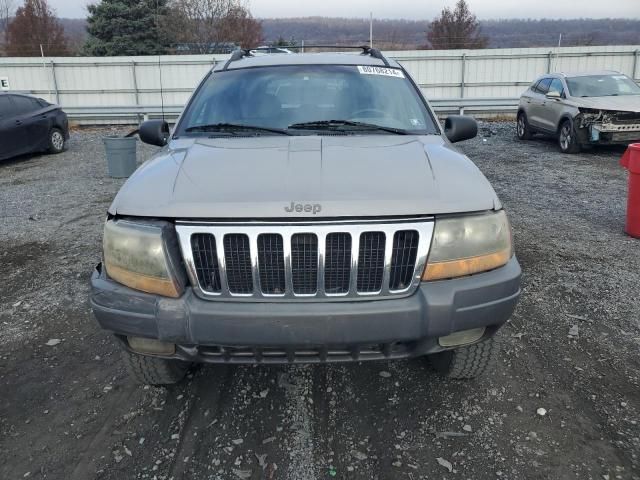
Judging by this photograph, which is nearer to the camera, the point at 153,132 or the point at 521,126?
the point at 153,132

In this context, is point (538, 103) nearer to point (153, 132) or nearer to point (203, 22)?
point (153, 132)

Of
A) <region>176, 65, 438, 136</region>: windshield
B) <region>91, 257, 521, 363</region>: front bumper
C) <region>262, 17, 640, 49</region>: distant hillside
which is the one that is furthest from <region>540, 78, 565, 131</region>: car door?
<region>262, 17, 640, 49</region>: distant hillside

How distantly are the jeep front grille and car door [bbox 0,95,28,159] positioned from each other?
10.8 m

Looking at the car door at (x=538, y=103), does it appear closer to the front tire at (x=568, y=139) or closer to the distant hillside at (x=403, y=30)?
the front tire at (x=568, y=139)

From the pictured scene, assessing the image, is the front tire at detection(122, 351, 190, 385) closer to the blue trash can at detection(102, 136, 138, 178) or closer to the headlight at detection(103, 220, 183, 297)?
the headlight at detection(103, 220, 183, 297)

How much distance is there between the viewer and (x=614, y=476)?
2.46 meters

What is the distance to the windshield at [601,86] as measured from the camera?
1123cm

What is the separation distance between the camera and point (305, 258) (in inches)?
95.3

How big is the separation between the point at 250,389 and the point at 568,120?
10.3 meters

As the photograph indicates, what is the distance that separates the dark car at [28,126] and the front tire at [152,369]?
33.6ft

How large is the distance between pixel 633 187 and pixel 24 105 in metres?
11.7

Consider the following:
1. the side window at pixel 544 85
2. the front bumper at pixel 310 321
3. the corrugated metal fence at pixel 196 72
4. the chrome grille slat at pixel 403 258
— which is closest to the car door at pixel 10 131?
the corrugated metal fence at pixel 196 72

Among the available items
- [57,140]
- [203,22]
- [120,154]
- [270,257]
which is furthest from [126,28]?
[270,257]

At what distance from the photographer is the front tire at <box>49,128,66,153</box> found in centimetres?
1277
